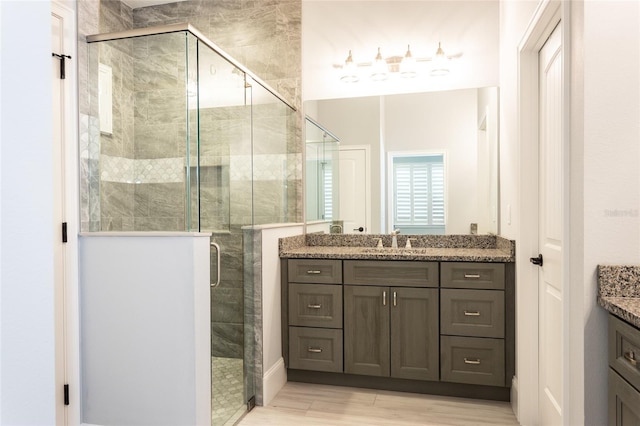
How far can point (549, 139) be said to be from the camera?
7.14 ft

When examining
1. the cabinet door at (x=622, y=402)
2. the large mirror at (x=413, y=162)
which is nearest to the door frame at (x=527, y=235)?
the large mirror at (x=413, y=162)

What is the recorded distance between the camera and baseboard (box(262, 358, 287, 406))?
273 cm

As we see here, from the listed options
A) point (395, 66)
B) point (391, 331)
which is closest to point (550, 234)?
point (391, 331)

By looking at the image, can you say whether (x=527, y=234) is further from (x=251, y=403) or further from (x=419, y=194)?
(x=251, y=403)

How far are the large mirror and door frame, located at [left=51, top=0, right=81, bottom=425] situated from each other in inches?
68.2

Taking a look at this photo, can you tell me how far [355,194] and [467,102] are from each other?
109 cm

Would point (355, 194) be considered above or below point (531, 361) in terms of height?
above

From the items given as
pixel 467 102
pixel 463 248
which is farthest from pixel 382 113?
pixel 463 248

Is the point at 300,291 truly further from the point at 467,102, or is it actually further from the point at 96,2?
the point at 96,2

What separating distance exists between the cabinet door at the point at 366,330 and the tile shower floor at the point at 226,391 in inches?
28.9

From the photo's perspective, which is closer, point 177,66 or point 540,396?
point 177,66

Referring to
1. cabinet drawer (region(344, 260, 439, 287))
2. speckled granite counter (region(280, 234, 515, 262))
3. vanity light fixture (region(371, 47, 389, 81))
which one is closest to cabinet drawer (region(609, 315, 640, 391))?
speckled granite counter (region(280, 234, 515, 262))

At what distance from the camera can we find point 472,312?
106 inches

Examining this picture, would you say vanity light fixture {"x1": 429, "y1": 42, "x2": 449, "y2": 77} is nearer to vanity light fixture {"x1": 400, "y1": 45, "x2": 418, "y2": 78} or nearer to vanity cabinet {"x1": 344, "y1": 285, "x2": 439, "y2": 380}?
vanity light fixture {"x1": 400, "y1": 45, "x2": 418, "y2": 78}
